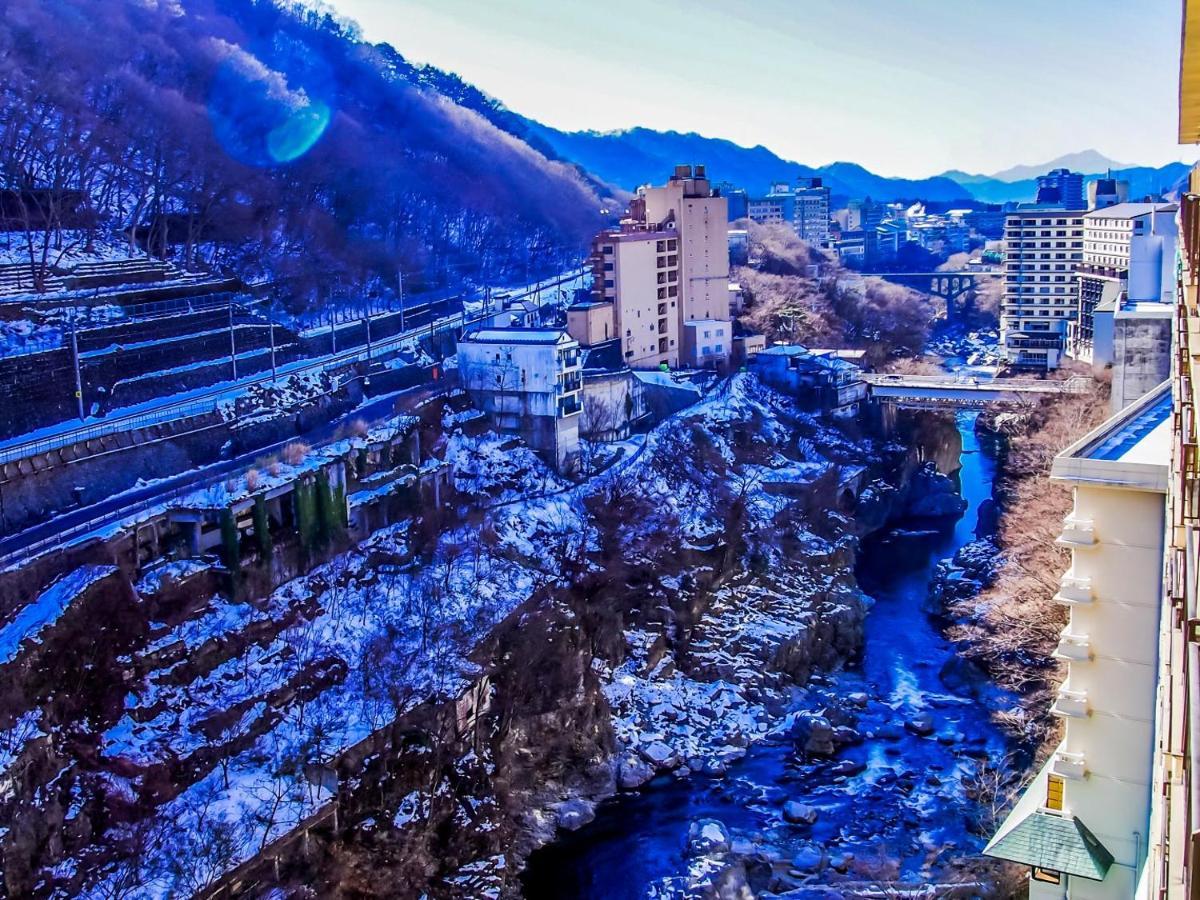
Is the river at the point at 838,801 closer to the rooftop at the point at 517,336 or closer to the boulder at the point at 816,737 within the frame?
the boulder at the point at 816,737

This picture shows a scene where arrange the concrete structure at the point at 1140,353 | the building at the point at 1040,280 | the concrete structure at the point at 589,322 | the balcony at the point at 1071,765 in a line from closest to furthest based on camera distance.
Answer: the balcony at the point at 1071,765 < the concrete structure at the point at 1140,353 < the concrete structure at the point at 589,322 < the building at the point at 1040,280

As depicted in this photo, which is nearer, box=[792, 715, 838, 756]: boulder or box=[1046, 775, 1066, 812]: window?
box=[1046, 775, 1066, 812]: window

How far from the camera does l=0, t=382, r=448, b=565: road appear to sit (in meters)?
13.0

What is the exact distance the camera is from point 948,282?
5462cm

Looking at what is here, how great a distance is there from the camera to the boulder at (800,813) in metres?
12.9

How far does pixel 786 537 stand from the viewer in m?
21.3

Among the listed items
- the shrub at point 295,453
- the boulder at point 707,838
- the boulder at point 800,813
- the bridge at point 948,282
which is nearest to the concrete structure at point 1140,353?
the boulder at point 800,813

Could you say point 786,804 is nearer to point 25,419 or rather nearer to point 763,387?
point 25,419

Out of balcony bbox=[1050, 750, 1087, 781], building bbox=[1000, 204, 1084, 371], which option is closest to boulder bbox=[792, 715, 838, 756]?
balcony bbox=[1050, 750, 1087, 781]

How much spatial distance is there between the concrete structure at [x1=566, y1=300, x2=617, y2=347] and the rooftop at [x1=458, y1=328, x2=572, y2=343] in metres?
3.60

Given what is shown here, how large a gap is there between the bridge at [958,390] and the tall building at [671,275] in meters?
3.82

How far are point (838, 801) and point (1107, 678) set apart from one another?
7.50 meters

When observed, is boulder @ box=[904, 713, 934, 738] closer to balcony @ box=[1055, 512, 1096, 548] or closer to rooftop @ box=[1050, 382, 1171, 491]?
rooftop @ box=[1050, 382, 1171, 491]

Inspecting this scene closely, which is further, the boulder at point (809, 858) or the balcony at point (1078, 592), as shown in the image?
the boulder at point (809, 858)
